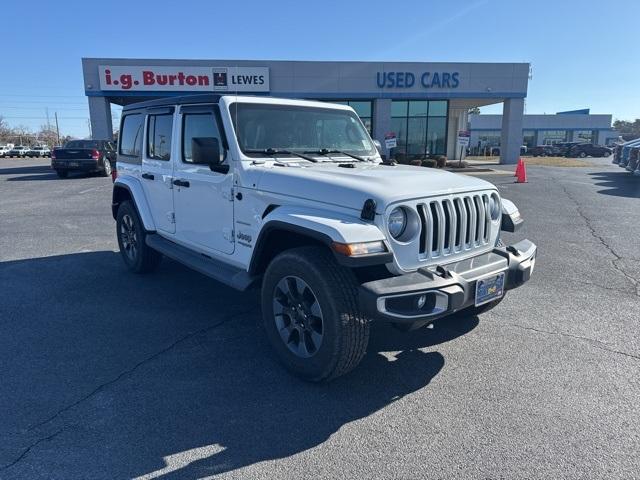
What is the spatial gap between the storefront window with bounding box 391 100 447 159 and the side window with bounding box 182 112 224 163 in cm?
2241

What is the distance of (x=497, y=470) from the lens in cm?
247

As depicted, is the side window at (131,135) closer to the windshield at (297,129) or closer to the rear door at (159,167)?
the rear door at (159,167)

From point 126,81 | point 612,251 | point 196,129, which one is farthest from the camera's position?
point 126,81

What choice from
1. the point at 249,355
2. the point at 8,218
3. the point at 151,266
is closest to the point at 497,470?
the point at 249,355

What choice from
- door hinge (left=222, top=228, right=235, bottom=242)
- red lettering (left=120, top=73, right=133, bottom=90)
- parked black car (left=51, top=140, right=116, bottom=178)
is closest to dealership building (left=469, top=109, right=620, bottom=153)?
red lettering (left=120, top=73, right=133, bottom=90)

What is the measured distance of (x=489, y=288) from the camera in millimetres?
3279

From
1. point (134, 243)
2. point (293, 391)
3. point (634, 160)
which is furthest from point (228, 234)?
point (634, 160)


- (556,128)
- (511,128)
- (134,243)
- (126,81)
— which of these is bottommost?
(134,243)

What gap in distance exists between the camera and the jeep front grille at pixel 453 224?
3.18 m

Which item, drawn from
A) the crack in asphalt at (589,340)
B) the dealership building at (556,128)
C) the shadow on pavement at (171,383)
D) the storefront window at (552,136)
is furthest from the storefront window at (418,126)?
the storefront window at (552,136)

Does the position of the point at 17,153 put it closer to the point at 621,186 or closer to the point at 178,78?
the point at 178,78

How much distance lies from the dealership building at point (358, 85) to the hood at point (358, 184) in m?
19.6

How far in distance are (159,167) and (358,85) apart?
2186 centimetres

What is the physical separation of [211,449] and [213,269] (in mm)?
1918
